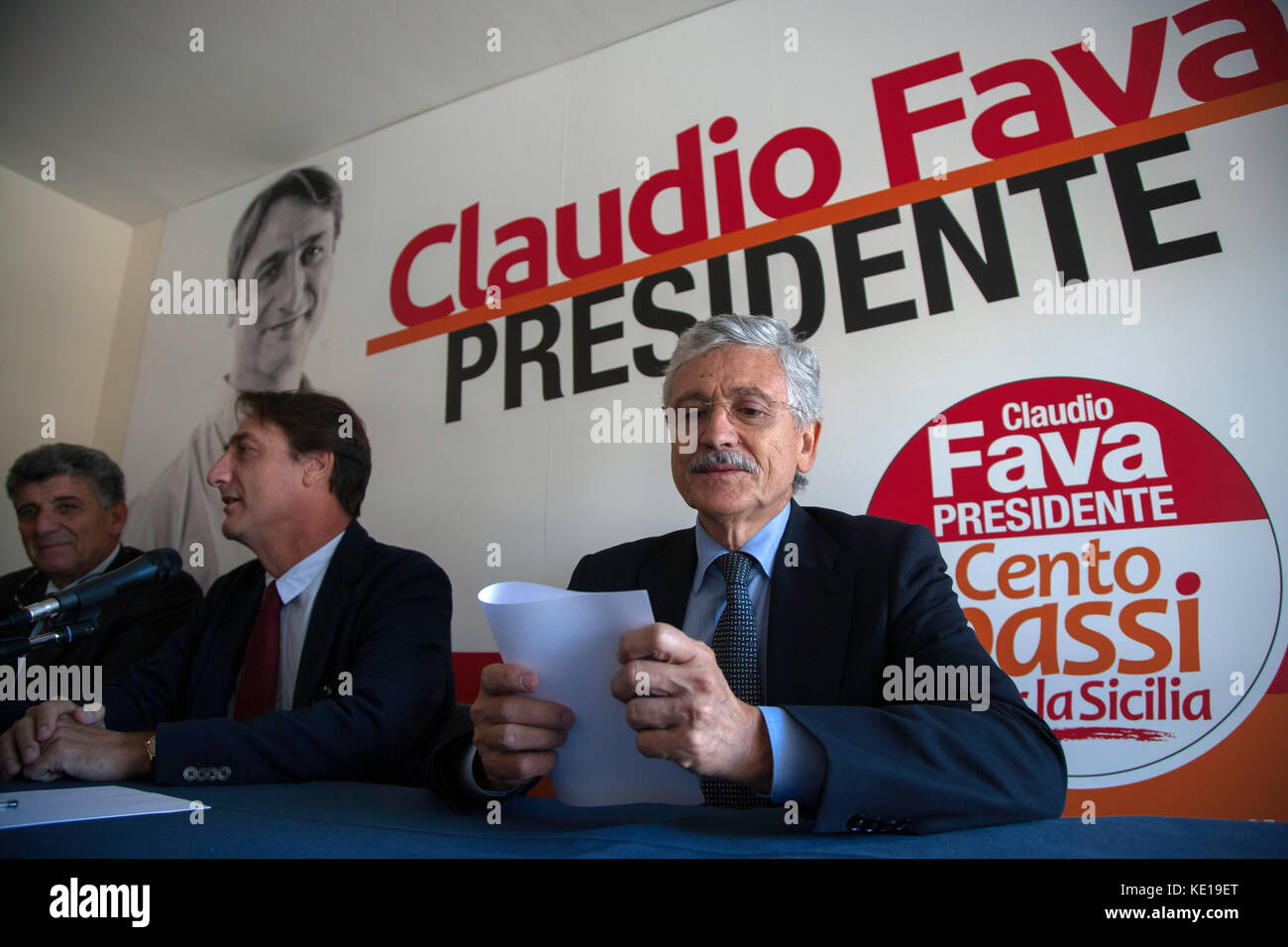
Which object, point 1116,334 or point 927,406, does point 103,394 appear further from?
point 1116,334

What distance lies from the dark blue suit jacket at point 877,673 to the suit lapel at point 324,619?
1.99 ft

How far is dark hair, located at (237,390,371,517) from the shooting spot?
232cm

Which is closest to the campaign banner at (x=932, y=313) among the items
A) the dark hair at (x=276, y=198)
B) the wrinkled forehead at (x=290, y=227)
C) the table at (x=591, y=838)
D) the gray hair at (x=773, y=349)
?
the wrinkled forehead at (x=290, y=227)

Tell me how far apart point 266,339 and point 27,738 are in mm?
2451

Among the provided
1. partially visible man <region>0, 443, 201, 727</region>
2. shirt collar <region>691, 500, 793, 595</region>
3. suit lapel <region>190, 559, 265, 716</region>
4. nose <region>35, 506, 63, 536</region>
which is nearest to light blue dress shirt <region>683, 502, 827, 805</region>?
shirt collar <region>691, 500, 793, 595</region>

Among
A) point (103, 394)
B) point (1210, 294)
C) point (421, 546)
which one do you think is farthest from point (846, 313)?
point (103, 394)

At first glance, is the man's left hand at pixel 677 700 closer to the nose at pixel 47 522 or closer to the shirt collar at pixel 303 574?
the shirt collar at pixel 303 574

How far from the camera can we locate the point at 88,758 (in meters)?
1.36

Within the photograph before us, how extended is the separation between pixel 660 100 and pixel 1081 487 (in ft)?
6.20

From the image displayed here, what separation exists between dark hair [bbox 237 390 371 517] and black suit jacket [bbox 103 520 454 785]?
24 cm

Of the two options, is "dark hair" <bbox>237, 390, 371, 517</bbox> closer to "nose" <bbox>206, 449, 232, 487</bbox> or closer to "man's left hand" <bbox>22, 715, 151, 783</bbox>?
"nose" <bbox>206, 449, 232, 487</bbox>
